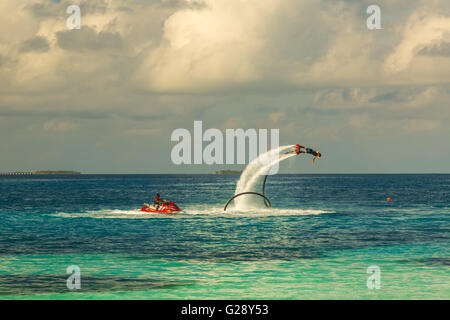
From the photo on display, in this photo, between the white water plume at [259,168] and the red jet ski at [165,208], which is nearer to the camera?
the white water plume at [259,168]

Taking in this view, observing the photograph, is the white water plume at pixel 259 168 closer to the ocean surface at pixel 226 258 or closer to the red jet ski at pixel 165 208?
the ocean surface at pixel 226 258

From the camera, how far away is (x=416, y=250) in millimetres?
37156

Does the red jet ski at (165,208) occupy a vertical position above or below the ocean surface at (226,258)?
above

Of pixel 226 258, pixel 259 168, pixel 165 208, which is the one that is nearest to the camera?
pixel 226 258

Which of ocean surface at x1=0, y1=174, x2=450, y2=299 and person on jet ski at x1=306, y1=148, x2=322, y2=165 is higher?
person on jet ski at x1=306, y1=148, x2=322, y2=165

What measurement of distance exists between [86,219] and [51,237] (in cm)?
1681

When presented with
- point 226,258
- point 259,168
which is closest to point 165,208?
point 259,168

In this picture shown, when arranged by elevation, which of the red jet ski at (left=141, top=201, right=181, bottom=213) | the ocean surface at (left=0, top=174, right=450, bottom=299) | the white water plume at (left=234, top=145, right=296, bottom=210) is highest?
the white water plume at (left=234, top=145, right=296, bottom=210)

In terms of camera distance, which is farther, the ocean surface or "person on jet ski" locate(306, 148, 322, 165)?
"person on jet ski" locate(306, 148, 322, 165)

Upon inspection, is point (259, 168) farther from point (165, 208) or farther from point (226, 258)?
point (226, 258)

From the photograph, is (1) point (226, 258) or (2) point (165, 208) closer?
(1) point (226, 258)

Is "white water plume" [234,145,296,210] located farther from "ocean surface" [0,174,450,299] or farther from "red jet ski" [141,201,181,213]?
"red jet ski" [141,201,181,213]

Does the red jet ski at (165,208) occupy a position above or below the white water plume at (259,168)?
below

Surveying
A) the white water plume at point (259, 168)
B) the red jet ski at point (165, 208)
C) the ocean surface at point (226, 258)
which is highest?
the white water plume at point (259, 168)
